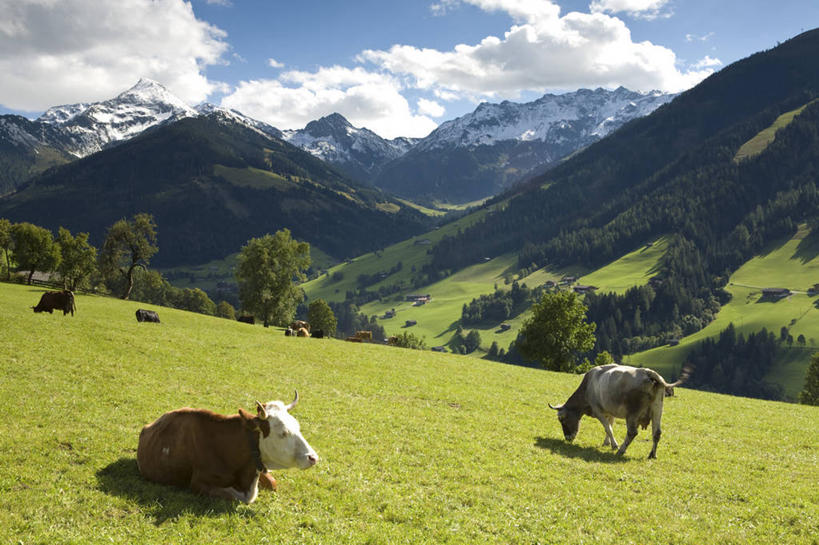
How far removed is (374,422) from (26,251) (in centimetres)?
9379

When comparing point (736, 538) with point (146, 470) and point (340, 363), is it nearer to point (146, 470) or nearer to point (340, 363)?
point (146, 470)

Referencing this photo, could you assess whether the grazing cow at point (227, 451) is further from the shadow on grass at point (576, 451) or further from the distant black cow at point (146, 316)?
the distant black cow at point (146, 316)

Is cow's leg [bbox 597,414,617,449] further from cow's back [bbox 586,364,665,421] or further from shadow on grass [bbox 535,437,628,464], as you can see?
shadow on grass [bbox 535,437,628,464]

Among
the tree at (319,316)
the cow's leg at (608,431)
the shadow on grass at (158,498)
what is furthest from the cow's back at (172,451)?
the tree at (319,316)

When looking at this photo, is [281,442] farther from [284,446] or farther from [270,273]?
[270,273]

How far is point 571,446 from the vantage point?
19.7 meters

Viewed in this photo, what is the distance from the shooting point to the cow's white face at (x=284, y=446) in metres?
11.4

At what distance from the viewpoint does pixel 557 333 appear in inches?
2581

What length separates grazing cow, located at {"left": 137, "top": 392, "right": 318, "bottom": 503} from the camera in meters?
11.5

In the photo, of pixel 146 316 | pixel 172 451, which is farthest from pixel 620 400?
pixel 146 316

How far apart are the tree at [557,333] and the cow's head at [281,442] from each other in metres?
58.0

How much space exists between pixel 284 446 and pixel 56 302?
153 feet

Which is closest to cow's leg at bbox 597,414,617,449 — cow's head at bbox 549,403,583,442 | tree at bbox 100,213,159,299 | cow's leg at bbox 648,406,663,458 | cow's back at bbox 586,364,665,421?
cow's back at bbox 586,364,665,421

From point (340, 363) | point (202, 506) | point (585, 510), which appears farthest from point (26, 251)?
point (585, 510)
